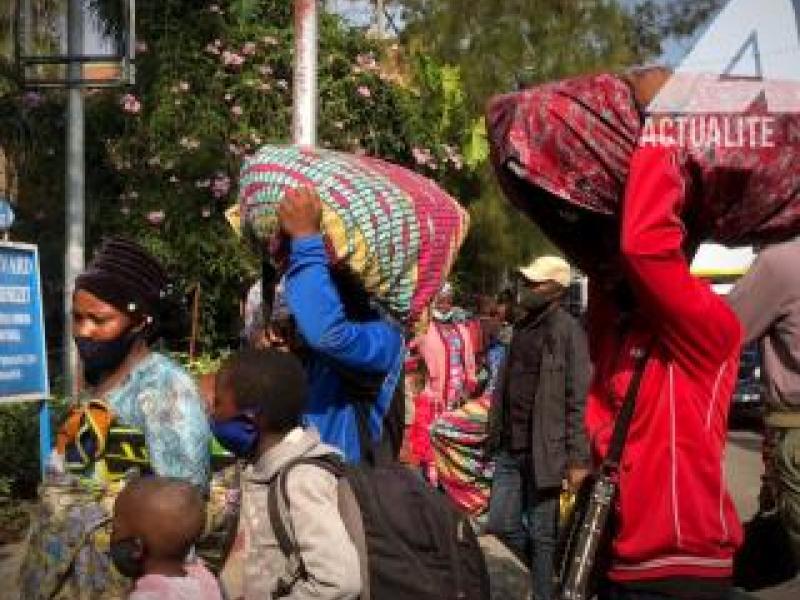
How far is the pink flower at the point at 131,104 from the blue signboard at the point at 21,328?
678cm

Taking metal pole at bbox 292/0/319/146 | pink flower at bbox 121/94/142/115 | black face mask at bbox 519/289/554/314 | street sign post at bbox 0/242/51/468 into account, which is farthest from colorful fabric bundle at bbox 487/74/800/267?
pink flower at bbox 121/94/142/115

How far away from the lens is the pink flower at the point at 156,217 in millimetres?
12844

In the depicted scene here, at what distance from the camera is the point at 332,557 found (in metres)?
2.88

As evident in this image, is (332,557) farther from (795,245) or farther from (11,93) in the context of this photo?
(11,93)

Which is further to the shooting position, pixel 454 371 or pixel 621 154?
pixel 454 371

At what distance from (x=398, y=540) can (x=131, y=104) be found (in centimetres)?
1061

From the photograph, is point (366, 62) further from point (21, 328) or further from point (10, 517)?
point (21, 328)

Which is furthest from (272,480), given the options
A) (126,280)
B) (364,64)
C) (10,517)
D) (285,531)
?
(364,64)

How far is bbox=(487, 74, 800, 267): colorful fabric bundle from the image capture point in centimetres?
300

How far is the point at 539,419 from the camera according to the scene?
6.36 m

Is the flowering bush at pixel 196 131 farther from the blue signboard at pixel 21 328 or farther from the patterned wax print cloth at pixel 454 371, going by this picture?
the blue signboard at pixel 21 328

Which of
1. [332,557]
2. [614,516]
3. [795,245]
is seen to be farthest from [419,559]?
[795,245]

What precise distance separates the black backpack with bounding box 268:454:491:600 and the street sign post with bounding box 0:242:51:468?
3.25 meters

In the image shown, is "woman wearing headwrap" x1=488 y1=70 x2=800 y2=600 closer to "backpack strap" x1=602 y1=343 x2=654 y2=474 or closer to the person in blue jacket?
"backpack strap" x1=602 y1=343 x2=654 y2=474
